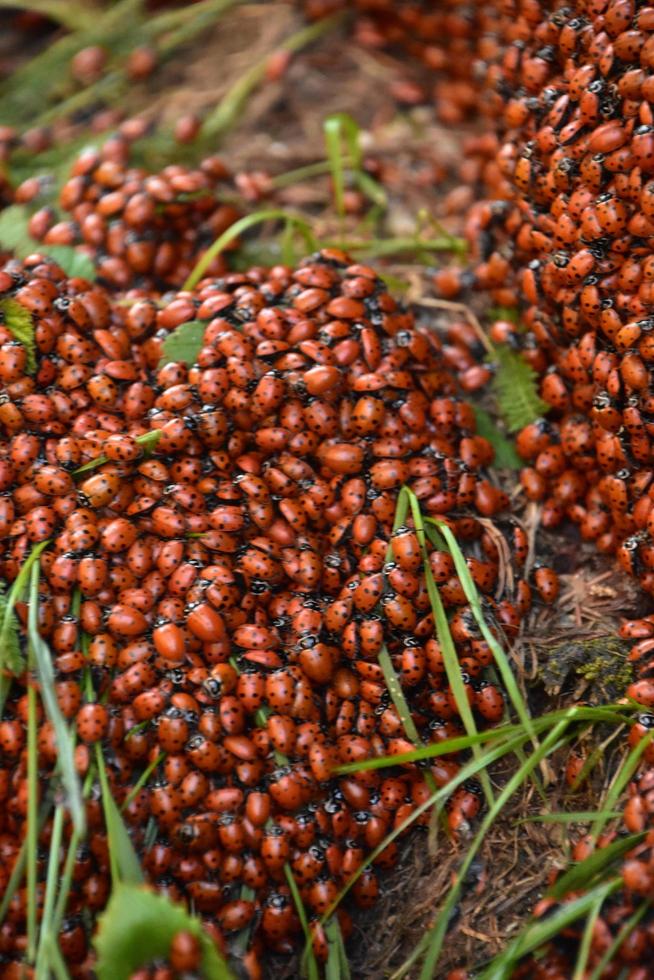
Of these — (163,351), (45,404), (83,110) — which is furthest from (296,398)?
(83,110)

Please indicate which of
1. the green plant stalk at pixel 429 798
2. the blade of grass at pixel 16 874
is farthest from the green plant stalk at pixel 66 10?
the green plant stalk at pixel 429 798

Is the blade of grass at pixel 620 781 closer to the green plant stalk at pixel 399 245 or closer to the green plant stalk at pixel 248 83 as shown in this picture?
the green plant stalk at pixel 399 245

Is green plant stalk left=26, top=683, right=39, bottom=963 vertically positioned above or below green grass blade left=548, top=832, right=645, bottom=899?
above

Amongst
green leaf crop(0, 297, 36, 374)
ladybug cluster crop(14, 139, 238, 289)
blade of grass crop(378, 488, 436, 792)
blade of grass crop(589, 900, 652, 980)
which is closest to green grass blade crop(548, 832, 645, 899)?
blade of grass crop(589, 900, 652, 980)

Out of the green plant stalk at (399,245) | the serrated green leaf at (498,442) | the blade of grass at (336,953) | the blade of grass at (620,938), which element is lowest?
the blade of grass at (336,953)

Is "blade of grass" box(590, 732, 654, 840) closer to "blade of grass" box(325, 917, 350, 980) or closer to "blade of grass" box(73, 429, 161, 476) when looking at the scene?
"blade of grass" box(325, 917, 350, 980)

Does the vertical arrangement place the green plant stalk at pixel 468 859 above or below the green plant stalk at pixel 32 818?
below

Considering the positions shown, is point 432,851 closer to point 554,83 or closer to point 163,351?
point 163,351
